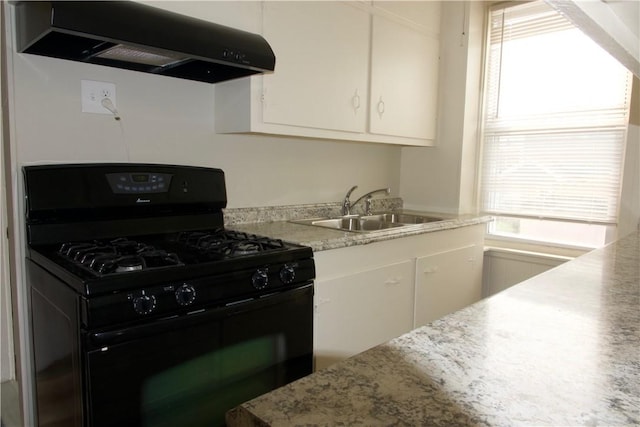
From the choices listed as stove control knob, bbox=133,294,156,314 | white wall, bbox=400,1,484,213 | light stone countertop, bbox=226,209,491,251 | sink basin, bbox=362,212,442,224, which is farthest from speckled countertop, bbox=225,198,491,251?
stove control knob, bbox=133,294,156,314

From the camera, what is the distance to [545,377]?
21.7 inches

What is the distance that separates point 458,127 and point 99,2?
7.66 feet

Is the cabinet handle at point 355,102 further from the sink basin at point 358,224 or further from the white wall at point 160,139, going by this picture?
the sink basin at point 358,224

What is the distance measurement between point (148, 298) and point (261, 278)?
387mm

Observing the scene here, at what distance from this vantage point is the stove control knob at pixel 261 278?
56.7 inches

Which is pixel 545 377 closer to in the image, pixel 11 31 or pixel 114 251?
pixel 114 251

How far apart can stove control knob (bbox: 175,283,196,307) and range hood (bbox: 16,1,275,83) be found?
2.56 feet

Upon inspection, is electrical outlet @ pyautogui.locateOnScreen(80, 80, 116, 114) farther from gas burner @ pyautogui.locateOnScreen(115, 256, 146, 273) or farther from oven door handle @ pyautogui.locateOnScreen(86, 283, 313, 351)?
oven door handle @ pyautogui.locateOnScreen(86, 283, 313, 351)

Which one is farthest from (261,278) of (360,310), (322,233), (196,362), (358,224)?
(358,224)

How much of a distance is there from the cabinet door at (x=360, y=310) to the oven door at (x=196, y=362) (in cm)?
17

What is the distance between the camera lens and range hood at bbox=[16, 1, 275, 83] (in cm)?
124

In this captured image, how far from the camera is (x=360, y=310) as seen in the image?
1.98 meters

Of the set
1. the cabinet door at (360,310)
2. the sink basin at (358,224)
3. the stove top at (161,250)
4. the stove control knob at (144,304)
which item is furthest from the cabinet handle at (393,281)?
the stove control knob at (144,304)

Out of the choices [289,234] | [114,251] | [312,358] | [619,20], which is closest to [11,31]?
[114,251]
